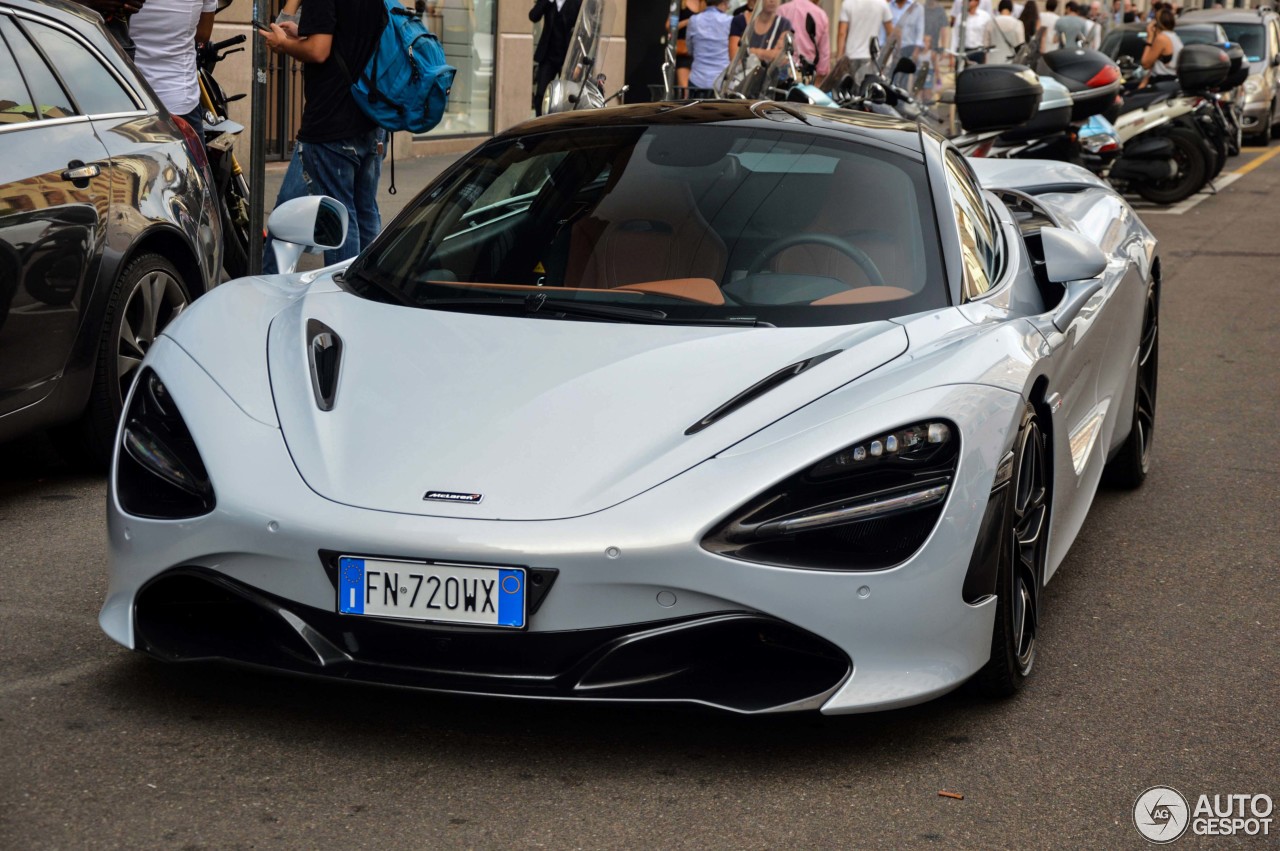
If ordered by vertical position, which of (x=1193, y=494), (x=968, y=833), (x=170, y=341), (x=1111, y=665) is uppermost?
(x=170, y=341)

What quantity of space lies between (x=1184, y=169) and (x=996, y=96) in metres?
8.62

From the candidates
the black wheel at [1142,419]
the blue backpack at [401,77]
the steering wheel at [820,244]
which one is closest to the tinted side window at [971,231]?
the steering wheel at [820,244]

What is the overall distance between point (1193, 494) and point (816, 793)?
3091mm

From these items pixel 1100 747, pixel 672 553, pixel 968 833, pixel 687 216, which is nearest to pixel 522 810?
pixel 672 553

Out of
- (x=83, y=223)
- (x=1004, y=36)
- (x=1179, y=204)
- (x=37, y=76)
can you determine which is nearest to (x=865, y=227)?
(x=83, y=223)

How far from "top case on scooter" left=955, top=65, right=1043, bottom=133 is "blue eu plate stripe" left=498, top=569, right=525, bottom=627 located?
22.5 ft

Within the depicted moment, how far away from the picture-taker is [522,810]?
3154 mm

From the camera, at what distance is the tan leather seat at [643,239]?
169 inches

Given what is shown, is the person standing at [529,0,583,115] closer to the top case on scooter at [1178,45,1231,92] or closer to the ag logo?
the top case on scooter at [1178,45,1231,92]

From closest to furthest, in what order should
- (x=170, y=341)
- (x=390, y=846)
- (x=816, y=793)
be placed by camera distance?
(x=390, y=846)
(x=816, y=793)
(x=170, y=341)

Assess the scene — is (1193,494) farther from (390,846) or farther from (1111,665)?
(390,846)

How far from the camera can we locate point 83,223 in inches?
211

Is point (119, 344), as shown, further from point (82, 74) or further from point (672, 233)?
point (672, 233)
